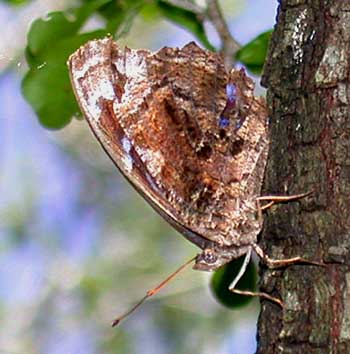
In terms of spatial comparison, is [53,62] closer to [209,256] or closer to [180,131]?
[180,131]

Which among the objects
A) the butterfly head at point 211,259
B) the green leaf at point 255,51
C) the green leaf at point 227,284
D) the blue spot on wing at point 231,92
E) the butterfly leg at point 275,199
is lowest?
the green leaf at point 227,284

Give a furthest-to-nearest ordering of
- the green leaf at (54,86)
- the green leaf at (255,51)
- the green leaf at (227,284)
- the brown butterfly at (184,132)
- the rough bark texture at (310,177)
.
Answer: the green leaf at (227,284)
the green leaf at (255,51)
the green leaf at (54,86)
the brown butterfly at (184,132)
the rough bark texture at (310,177)

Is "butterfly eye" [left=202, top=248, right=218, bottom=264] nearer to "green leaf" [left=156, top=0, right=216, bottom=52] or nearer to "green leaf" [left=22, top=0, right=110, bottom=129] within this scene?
"green leaf" [left=22, top=0, right=110, bottom=129]

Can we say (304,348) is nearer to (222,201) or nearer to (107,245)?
(222,201)

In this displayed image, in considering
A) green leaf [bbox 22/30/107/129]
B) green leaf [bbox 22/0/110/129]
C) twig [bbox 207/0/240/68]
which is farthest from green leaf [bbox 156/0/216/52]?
green leaf [bbox 22/30/107/129]

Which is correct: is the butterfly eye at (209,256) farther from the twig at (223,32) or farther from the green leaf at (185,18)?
the green leaf at (185,18)

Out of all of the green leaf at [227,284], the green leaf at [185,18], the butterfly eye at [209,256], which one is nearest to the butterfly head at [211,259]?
the butterfly eye at [209,256]
